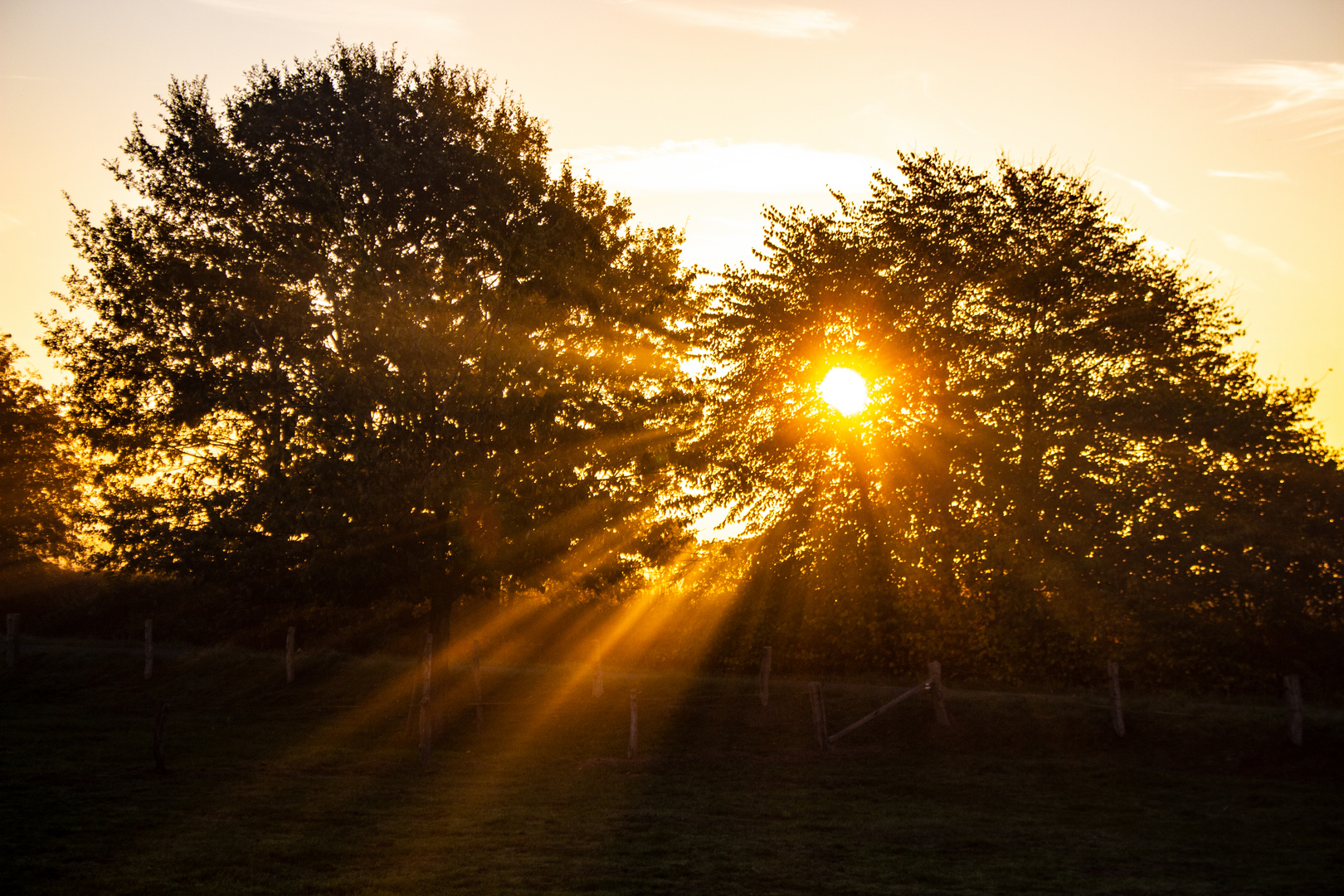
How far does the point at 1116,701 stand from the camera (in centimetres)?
2358

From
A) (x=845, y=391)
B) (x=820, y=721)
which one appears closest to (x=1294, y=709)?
(x=820, y=721)

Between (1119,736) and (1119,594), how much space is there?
167 inches

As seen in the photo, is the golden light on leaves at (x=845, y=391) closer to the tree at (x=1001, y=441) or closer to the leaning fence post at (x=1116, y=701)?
the tree at (x=1001, y=441)

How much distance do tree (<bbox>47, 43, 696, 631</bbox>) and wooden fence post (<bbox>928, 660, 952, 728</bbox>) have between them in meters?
7.92

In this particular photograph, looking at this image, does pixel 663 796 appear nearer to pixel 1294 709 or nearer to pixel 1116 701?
pixel 1116 701

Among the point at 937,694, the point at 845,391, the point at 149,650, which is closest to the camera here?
the point at 937,694

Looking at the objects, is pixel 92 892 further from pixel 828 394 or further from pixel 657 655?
pixel 657 655

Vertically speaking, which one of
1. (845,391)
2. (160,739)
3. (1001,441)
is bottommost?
(160,739)

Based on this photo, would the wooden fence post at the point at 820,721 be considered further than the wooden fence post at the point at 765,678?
No

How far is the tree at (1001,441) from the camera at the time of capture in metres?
22.5

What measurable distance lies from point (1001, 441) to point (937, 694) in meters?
6.97

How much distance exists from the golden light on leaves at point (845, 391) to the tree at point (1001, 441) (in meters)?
0.35

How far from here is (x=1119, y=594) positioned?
A: 71.0ft

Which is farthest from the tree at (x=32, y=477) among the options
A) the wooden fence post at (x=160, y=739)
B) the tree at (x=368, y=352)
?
the wooden fence post at (x=160, y=739)
